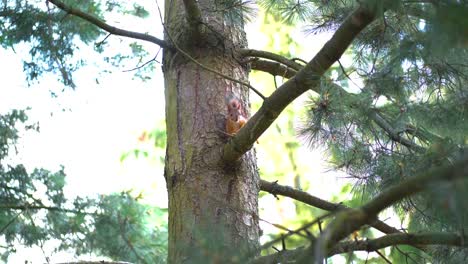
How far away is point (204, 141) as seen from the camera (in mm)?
2836

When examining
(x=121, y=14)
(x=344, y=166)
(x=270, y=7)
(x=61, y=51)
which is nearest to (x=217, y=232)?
(x=344, y=166)

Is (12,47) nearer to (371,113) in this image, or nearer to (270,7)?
(270,7)

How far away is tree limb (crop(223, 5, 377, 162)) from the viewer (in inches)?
79.5

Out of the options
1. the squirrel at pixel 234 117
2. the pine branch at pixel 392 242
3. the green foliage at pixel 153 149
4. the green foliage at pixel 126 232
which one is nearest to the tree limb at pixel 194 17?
the squirrel at pixel 234 117

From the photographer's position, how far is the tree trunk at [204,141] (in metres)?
2.68

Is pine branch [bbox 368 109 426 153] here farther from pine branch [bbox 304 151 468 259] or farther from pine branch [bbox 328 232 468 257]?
pine branch [bbox 304 151 468 259]

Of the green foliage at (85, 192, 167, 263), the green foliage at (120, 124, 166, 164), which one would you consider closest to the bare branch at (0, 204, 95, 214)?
the green foliage at (85, 192, 167, 263)

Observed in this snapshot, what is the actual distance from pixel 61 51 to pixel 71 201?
1.11 meters

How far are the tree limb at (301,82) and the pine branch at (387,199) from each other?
57 centimetres

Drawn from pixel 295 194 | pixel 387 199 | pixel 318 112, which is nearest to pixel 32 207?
pixel 295 194

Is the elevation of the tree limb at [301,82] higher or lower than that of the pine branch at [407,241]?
higher

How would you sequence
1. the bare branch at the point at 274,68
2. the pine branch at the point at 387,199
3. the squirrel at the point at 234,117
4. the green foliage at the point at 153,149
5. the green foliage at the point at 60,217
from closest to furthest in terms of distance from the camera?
the pine branch at the point at 387,199 < the squirrel at the point at 234,117 < the bare branch at the point at 274,68 < the green foliage at the point at 60,217 < the green foliage at the point at 153,149

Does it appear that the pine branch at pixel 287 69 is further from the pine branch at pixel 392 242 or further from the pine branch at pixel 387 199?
the pine branch at pixel 387 199

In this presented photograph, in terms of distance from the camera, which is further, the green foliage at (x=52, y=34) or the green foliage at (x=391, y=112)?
the green foliage at (x=52, y=34)
